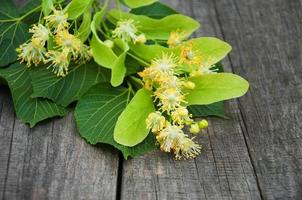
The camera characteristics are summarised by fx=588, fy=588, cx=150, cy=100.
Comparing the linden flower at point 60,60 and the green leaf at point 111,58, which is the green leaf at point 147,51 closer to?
the green leaf at point 111,58

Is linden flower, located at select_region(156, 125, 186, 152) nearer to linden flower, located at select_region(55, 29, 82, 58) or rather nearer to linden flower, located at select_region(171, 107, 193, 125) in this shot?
linden flower, located at select_region(171, 107, 193, 125)

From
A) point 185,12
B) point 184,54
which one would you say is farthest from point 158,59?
point 185,12

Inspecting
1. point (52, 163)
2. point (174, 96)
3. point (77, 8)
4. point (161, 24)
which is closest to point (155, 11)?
point (161, 24)

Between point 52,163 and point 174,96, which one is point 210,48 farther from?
point 52,163

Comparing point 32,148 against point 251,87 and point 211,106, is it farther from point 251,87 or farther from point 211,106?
point 251,87

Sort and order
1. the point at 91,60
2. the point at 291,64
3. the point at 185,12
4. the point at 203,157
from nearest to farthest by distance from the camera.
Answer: the point at 203,157 < the point at 91,60 < the point at 291,64 < the point at 185,12

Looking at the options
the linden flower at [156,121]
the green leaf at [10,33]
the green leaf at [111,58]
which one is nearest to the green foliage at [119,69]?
the green leaf at [111,58]
